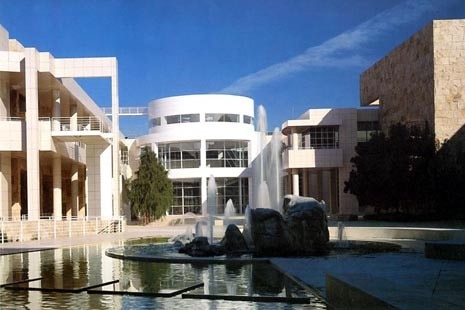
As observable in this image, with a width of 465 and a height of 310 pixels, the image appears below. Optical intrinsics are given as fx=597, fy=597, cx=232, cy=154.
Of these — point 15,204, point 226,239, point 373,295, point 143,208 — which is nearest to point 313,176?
point 143,208

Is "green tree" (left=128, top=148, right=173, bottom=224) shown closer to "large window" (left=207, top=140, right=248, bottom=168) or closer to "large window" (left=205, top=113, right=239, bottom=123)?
"large window" (left=207, top=140, right=248, bottom=168)

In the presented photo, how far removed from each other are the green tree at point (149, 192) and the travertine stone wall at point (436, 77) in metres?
17.9

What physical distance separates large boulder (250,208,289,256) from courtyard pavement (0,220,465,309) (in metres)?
1.74

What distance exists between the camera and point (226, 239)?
59.5 feet

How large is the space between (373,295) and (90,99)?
42234 mm

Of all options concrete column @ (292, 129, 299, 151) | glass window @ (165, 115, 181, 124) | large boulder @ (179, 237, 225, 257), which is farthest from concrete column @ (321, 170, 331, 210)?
large boulder @ (179, 237, 225, 257)

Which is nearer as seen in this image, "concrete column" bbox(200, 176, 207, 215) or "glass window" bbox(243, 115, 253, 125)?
"concrete column" bbox(200, 176, 207, 215)

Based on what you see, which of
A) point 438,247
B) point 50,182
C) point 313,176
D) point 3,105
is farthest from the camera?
point 313,176

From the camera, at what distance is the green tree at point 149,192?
43.8m

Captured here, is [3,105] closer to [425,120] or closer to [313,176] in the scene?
[425,120]

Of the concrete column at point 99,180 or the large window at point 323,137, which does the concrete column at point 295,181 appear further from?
the concrete column at point 99,180

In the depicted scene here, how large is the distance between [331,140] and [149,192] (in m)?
14.8

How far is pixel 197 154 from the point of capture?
51.6m

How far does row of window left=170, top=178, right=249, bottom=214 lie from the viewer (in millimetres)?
52062
